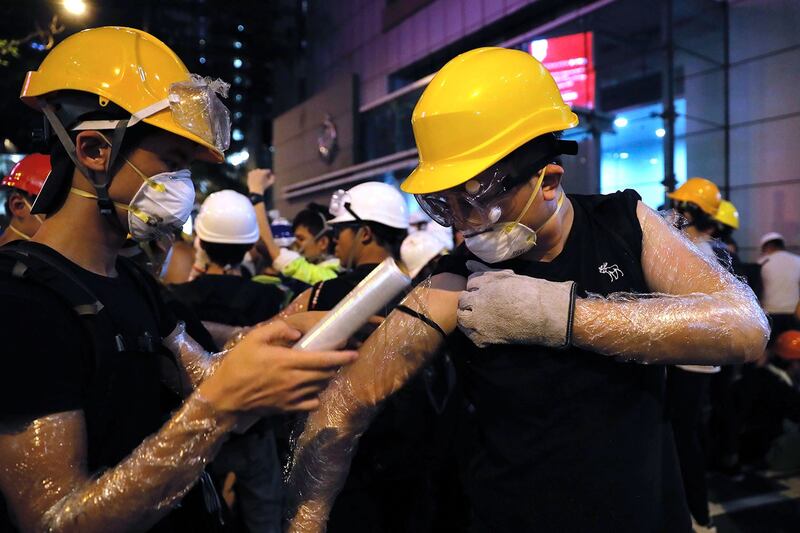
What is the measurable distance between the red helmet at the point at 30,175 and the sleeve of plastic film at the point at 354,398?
303 cm

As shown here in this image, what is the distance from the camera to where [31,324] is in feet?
4.24

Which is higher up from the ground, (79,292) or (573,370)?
(79,292)

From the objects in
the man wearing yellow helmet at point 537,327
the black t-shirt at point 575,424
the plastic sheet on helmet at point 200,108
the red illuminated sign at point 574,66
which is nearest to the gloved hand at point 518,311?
the man wearing yellow helmet at point 537,327

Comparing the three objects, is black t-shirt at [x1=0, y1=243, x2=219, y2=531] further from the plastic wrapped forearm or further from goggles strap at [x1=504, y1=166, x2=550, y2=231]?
goggles strap at [x1=504, y1=166, x2=550, y2=231]

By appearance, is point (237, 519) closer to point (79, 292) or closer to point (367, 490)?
point (367, 490)

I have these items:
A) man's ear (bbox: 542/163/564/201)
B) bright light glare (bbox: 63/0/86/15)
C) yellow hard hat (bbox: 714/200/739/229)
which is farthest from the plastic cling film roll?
bright light glare (bbox: 63/0/86/15)

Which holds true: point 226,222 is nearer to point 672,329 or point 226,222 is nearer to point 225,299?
point 225,299

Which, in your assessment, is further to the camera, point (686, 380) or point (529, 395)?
point (686, 380)

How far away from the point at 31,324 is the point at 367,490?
210 cm

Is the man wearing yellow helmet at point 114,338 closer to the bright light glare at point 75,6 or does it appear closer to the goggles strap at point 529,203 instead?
the goggles strap at point 529,203

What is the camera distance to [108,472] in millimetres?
1287

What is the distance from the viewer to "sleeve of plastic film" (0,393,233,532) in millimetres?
1247

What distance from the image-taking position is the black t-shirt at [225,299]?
3.64 meters

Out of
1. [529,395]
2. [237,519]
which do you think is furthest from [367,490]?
[529,395]
